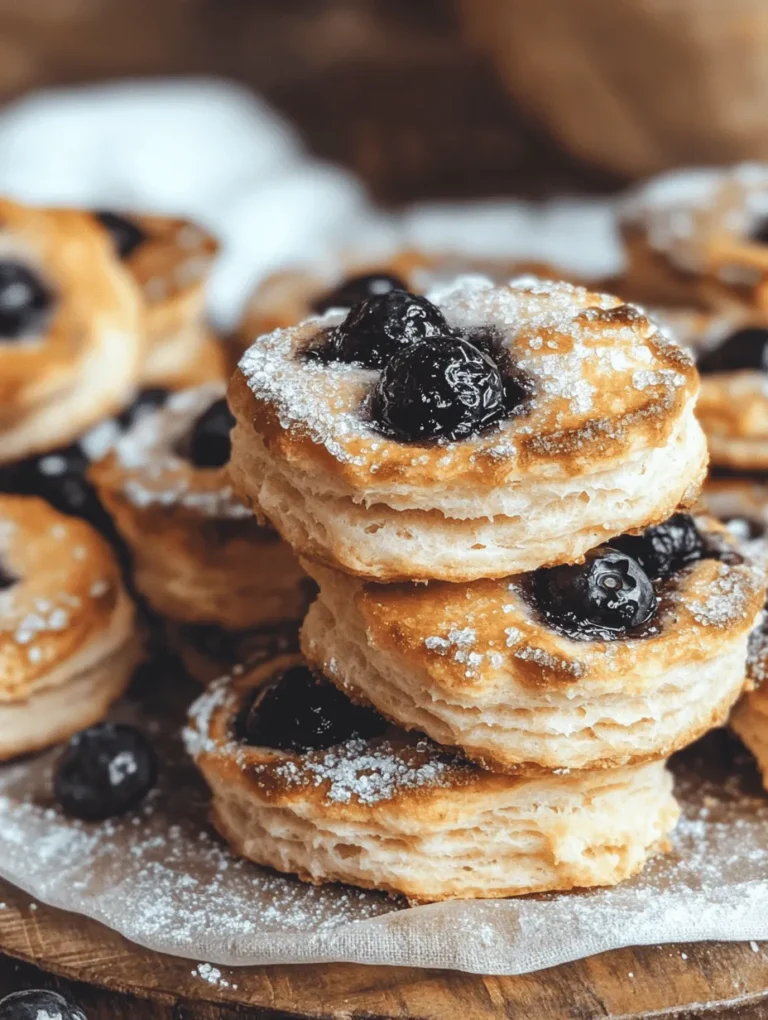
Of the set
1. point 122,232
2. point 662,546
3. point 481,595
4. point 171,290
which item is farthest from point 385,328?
point 122,232

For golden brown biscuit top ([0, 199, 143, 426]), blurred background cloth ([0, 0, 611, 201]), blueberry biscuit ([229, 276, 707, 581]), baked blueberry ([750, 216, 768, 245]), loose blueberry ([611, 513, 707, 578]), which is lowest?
blurred background cloth ([0, 0, 611, 201])

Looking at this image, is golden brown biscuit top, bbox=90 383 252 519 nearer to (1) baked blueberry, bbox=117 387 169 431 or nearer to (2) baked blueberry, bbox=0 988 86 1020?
(1) baked blueberry, bbox=117 387 169 431

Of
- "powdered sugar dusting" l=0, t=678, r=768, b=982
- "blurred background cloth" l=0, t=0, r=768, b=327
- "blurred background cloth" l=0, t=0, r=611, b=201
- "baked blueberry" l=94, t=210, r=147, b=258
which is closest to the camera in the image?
"powdered sugar dusting" l=0, t=678, r=768, b=982

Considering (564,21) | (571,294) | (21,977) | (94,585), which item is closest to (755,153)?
(564,21)

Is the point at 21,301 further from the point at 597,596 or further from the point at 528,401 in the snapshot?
the point at 597,596

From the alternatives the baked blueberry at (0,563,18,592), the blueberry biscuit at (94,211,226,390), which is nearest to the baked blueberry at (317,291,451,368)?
the baked blueberry at (0,563,18,592)

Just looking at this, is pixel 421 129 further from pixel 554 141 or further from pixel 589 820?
pixel 589 820
